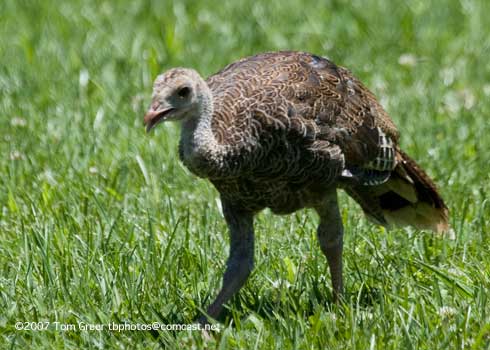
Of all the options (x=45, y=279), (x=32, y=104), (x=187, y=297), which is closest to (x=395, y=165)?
(x=187, y=297)

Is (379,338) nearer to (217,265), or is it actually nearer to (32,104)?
(217,265)

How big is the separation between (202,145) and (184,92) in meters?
0.23

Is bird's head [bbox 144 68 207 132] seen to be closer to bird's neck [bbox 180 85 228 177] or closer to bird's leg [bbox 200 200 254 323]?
bird's neck [bbox 180 85 228 177]

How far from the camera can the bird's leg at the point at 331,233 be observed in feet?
18.5

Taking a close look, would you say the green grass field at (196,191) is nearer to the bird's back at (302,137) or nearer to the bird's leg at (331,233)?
the bird's leg at (331,233)

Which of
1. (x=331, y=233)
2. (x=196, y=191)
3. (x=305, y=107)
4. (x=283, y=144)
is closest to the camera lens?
(x=283, y=144)

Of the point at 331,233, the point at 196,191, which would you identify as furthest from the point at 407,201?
the point at 196,191

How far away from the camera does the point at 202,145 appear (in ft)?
16.3

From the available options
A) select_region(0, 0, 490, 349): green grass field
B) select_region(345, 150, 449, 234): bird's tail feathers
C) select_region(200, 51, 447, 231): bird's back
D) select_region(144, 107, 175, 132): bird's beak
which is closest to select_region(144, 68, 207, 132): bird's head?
select_region(144, 107, 175, 132): bird's beak

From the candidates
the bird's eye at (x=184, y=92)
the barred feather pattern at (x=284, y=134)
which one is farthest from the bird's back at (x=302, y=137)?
the bird's eye at (x=184, y=92)

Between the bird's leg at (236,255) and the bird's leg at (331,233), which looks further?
the bird's leg at (331,233)

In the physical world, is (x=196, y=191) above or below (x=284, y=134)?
below

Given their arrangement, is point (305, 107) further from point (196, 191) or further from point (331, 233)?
point (196, 191)

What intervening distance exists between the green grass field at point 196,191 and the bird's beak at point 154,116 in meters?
0.89
